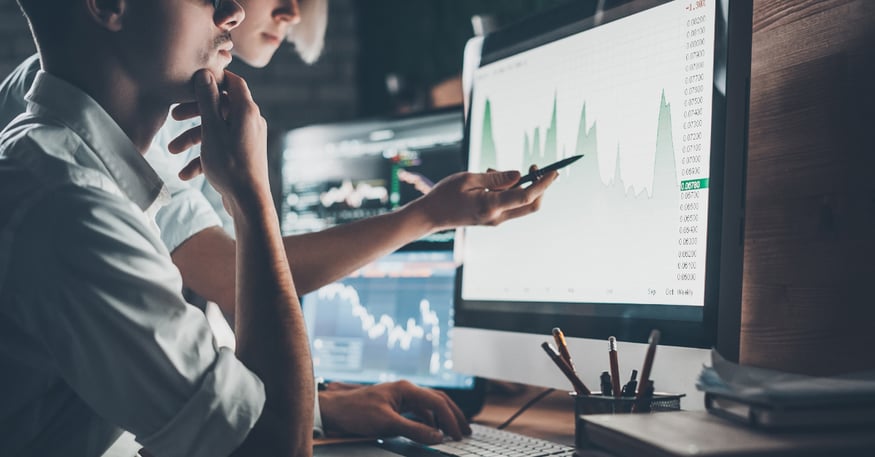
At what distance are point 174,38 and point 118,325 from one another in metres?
0.33

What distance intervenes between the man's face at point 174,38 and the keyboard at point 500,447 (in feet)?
1.66

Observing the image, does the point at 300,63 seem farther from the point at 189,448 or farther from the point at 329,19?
the point at 189,448

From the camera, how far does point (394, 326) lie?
133 centimetres

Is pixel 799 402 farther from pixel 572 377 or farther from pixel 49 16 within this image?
pixel 49 16

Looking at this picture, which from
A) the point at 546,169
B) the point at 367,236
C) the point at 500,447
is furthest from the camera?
the point at 367,236

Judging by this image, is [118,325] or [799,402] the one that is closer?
[799,402]

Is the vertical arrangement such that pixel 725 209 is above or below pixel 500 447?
above

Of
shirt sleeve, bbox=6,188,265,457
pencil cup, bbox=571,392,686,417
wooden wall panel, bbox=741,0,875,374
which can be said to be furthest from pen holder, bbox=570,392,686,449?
shirt sleeve, bbox=6,188,265,457

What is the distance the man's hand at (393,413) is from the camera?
3.02ft

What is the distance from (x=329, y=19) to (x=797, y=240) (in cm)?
253

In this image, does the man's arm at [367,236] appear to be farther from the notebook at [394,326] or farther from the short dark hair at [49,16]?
the short dark hair at [49,16]

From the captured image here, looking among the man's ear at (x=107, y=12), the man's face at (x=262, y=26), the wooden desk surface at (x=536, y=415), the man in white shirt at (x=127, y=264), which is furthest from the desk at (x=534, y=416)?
the man's face at (x=262, y=26)

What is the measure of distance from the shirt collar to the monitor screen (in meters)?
0.61

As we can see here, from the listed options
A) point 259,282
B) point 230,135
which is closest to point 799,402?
point 259,282
